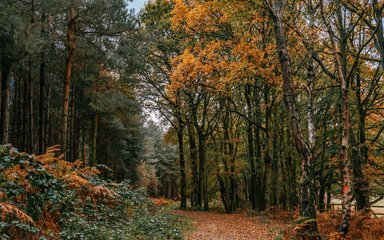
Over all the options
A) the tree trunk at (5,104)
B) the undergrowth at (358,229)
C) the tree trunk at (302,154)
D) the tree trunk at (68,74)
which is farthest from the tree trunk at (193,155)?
the tree trunk at (302,154)

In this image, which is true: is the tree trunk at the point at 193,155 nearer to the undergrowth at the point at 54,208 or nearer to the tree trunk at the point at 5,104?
the tree trunk at the point at 5,104

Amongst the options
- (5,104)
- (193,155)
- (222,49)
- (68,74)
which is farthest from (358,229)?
(193,155)

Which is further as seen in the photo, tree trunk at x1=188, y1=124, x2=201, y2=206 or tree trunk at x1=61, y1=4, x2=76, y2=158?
tree trunk at x1=188, y1=124, x2=201, y2=206

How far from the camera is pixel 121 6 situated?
14984 millimetres

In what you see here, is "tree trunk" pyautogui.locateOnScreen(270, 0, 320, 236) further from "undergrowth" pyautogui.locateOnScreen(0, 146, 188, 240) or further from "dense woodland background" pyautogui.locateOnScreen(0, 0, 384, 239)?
A: "undergrowth" pyautogui.locateOnScreen(0, 146, 188, 240)

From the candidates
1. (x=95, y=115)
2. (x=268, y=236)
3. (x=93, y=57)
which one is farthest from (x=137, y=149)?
(x=268, y=236)

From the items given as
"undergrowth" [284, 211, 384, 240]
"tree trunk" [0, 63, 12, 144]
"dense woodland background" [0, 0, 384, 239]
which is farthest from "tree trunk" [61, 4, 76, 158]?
"undergrowth" [284, 211, 384, 240]

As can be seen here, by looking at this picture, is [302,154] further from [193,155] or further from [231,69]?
[193,155]

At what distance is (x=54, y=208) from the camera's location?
618cm

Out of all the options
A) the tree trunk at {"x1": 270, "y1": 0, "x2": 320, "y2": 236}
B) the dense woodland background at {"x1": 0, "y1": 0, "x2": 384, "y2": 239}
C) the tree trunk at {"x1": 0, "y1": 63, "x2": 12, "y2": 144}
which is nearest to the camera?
the tree trunk at {"x1": 270, "y1": 0, "x2": 320, "y2": 236}

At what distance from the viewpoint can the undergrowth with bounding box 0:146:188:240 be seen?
5.21 meters

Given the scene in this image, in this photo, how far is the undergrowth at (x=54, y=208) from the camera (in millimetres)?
5215

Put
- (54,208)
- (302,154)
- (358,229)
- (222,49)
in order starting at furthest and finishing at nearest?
(222,49) → (358,229) → (302,154) → (54,208)

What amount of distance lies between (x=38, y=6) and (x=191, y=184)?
21.5 m
